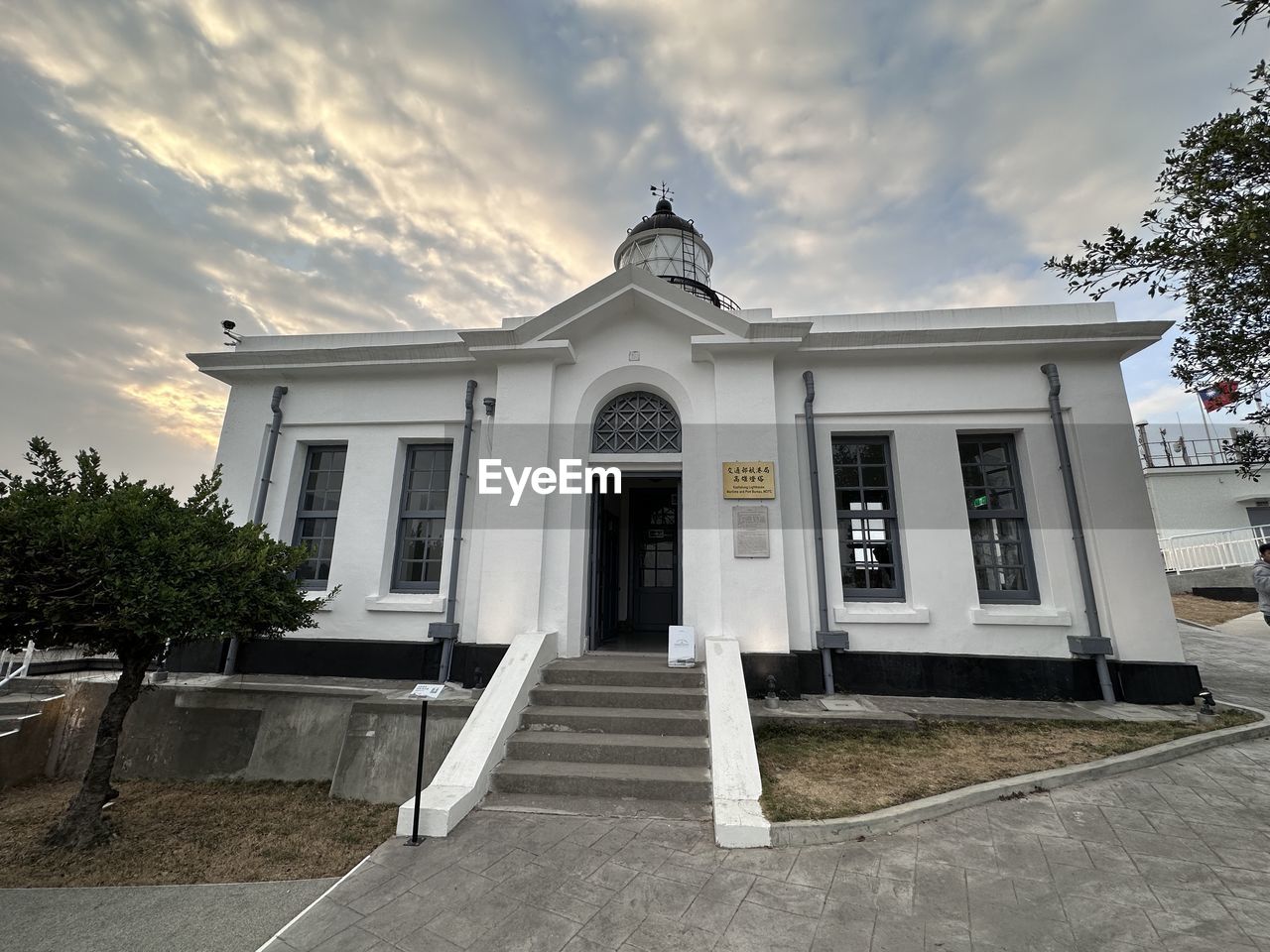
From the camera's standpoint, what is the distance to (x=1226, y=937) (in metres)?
2.32

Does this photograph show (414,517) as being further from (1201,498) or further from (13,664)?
(1201,498)

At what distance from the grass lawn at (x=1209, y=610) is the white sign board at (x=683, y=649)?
39.0ft

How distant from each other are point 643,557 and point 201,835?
252 inches

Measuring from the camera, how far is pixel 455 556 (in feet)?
21.5

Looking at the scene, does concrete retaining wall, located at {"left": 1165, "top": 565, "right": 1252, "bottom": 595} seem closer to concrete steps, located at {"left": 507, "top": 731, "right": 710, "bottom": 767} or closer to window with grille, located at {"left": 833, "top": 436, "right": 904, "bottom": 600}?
window with grille, located at {"left": 833, "top": 436, "right": 904, "bottom": 600}

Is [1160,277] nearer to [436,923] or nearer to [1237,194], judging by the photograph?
[1237,194]

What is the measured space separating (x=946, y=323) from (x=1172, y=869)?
5.88 meters

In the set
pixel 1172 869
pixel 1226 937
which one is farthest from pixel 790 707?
pixel 1226 937

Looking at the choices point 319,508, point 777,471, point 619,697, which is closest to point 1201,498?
point 777,471

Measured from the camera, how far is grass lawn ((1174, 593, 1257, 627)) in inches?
440

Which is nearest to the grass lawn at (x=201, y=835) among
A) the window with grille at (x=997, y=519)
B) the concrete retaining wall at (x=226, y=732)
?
the concrete retaining wall at (x=226, y=732)

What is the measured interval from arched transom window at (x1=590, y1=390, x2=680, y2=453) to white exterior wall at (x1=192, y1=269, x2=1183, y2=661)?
8.0 inches

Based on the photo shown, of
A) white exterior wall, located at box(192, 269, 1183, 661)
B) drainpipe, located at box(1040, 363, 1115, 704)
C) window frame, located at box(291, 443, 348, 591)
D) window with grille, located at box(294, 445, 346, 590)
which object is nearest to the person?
white exterior wall, located at box(192, 269, 1183, 661)

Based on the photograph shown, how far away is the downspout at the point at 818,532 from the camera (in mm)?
5910
